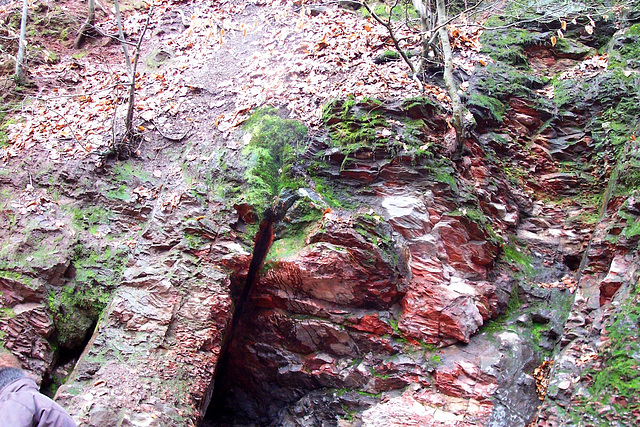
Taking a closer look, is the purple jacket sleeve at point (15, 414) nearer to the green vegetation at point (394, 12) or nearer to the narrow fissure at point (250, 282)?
the narrow fissure at point (250, 282)

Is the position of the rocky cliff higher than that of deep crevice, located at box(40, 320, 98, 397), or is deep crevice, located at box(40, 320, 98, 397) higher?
the rocky cliff

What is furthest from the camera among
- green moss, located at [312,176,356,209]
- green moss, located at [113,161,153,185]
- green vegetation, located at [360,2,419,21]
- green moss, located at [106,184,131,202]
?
green vegetation, located at [360,2,419,21]

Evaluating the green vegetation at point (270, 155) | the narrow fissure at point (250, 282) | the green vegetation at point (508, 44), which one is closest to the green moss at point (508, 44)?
the green vegetation at point (508, 44)

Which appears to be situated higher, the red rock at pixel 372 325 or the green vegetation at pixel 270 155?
the green vegetation at pixel 270 155

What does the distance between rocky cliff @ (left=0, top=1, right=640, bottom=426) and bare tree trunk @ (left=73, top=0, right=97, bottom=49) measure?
3704mm

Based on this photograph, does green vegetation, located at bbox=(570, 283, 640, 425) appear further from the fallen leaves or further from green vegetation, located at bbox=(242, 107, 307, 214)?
green vegetation, located at bbox=(242, 107, 307, 214)

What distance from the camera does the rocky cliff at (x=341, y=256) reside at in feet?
16.3

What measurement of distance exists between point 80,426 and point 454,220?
4.99 m

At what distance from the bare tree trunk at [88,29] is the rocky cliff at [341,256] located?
370 cm

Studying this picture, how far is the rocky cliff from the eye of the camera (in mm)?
4969

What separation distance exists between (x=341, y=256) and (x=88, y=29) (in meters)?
9.46

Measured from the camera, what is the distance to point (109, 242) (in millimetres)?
6371

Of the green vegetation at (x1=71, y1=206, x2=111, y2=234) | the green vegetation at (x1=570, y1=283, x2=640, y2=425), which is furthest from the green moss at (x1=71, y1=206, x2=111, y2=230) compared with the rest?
the green vegetation at (x1=570, y1=283, x2=640, y2=425)

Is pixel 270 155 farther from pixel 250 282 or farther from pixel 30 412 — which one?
pixel 30 412
